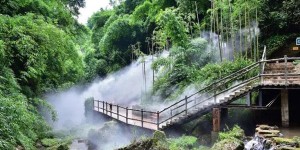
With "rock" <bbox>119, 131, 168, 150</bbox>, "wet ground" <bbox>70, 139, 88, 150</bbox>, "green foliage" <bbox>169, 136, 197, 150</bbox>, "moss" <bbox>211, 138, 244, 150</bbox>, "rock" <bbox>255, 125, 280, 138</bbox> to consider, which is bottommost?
"wet ground" <bbox>70, 139, 88, 150</bbox>

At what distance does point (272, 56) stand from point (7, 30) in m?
15.3

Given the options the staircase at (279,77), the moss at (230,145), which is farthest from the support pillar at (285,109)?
the moss at (230,145)

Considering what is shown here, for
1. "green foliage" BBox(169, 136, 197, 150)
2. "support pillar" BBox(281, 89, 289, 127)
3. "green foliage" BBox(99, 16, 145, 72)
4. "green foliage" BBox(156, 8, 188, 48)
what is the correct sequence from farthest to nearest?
"green foliage" BBox(99, 16, 145, 72)
"green foliage" BBox(156, 8, 188, 48)
"support pillar" BBox(281, 89, 289, 127)
"green foliage" BBox(169, 136, 197, 150)

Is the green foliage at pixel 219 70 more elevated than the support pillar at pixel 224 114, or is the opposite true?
the green foliage at pixel 219 70

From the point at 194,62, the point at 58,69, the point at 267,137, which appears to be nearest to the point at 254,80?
the point at 267,137

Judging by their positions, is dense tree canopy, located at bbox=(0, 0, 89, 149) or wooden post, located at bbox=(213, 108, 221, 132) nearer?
dense tree canopy, located at bbox=(0, 0, 89, 149)

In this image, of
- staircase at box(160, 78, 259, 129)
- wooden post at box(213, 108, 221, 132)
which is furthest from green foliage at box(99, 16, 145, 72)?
wooden post at box(213, 108, 221, 132)

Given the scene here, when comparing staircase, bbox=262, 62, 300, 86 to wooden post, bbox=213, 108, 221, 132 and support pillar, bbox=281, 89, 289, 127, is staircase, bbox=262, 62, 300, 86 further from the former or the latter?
wooden post, bbox=213, 108, 221, 132

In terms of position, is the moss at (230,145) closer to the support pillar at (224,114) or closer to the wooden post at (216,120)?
the wooden post at (216,120)

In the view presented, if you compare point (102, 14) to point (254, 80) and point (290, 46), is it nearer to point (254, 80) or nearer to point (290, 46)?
point (290, 46)

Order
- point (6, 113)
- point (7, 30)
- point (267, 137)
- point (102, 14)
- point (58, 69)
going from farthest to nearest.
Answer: point (102, 14) → point (58, 69) → point (7, 30) → point (267, 137) → point (6, 113)

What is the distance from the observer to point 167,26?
1902 centimetres

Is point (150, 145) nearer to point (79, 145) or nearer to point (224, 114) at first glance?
point (224, 114)

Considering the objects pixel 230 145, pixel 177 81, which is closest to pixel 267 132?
pixel 230 145
